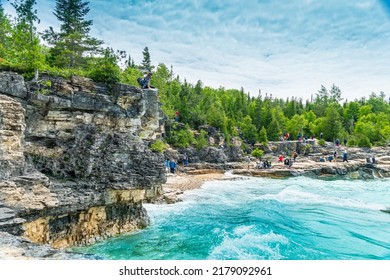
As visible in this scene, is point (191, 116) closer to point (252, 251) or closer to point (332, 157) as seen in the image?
point (332, 157)

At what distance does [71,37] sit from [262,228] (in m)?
22.6

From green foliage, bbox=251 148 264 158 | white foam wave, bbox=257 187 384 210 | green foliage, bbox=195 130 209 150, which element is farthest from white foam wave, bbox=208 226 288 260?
green foliage, bbox=251 148 264 158

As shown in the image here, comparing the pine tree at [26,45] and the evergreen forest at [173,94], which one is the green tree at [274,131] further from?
the pine tree at [26,45]

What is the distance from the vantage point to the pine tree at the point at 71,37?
25581mm

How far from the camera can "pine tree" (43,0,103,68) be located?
25.6 metres

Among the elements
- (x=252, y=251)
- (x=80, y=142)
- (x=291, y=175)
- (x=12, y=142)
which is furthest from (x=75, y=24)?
(x=291, y=175)

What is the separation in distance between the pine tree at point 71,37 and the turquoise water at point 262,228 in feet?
48.9

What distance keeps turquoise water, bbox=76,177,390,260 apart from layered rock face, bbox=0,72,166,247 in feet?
5.21

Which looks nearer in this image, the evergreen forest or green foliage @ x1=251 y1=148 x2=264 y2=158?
the evergreen forest

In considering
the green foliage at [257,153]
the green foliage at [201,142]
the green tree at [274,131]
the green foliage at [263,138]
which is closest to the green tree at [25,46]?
the green foliage at [201,142]

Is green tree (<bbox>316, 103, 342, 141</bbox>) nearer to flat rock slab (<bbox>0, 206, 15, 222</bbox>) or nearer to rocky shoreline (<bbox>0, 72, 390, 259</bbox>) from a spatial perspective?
rocky shoreline (<bbox>0, 72, 390, 259</bbox>)

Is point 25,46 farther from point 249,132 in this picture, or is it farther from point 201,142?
point 249,132

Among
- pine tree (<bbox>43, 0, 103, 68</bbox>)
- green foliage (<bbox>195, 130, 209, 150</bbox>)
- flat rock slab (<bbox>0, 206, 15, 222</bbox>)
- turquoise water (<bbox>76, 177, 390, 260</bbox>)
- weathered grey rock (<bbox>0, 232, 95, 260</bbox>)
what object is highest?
pine tree (<bbox>43, 0, 103, 68</bbox>)

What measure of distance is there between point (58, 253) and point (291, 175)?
129 feet
